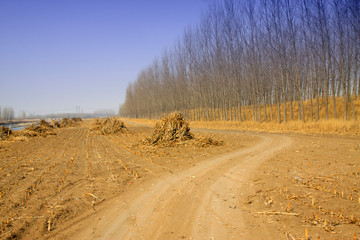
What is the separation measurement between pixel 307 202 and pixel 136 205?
3135mm

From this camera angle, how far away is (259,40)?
2467 cm

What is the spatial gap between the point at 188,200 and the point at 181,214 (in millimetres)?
672

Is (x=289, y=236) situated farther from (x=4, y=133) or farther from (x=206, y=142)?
(x=4, y=133)

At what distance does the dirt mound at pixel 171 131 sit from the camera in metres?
12.9

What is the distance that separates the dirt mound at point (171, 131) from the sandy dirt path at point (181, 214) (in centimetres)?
656

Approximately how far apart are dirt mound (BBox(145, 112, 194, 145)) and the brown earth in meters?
4.83

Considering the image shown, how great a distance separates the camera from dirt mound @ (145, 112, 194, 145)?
12.9 m

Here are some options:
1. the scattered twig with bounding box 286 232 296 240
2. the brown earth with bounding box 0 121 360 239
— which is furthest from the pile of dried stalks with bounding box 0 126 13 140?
the scattered twig with bounding box 286 232 296 240

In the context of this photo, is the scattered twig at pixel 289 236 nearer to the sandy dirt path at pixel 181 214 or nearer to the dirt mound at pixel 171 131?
the sandy dirt path at pixel 181 214

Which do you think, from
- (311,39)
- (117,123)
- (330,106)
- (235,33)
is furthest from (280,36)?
(117,123)

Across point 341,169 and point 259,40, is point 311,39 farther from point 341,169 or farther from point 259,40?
point 341,169

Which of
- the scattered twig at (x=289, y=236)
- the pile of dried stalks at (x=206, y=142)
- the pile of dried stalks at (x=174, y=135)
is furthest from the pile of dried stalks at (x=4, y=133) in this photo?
the scattered twig at (x=289, y=236)

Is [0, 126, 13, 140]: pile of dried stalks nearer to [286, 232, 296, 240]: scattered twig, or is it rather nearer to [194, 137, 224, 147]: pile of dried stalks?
[194, 137, 224, 147]: pile of dried stalks

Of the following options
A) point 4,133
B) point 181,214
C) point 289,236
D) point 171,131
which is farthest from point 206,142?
point 4,133
